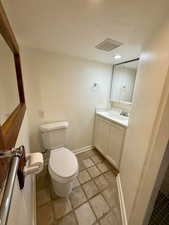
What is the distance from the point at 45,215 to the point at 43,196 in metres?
0.23

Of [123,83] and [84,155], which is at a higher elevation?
[123,83]

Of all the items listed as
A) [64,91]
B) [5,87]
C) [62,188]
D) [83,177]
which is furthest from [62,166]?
[64,91]

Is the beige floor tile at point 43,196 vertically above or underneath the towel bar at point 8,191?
underneath

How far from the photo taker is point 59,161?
1.37m

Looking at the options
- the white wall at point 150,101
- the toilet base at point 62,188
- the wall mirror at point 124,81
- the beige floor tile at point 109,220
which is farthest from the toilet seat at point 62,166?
the wall mirror at point 124,81

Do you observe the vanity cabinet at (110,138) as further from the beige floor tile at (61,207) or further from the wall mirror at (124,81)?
the beige floor tile at (61,207)

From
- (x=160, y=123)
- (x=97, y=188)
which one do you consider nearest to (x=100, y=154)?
(x=97, y=188)

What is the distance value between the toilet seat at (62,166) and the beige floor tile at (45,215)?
389 millimetres

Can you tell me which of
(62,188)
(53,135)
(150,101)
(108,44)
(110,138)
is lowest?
(62,188)

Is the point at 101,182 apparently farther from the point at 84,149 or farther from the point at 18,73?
the point at 18,73

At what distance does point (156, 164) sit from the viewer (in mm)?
730

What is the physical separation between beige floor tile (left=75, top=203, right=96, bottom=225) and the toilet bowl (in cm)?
24

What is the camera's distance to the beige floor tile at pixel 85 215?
1134 mm

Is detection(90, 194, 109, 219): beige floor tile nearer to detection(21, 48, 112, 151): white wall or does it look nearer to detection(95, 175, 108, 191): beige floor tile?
→ detection(95, 175, 108, 191): beige floor tile
